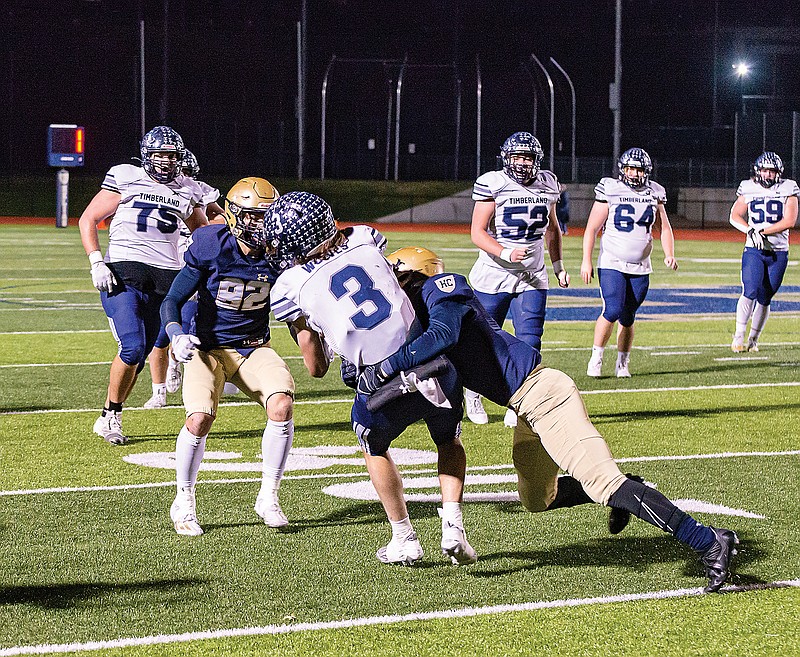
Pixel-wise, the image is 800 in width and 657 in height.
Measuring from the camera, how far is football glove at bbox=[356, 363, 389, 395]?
488cm

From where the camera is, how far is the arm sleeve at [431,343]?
4809 millimetres

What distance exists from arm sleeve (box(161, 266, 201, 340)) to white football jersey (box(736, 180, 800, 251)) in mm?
7766

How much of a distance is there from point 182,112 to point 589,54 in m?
15.9

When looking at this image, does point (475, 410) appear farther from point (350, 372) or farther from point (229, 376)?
point (350, 372)

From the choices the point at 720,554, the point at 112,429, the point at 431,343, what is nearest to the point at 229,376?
the point at 431,343

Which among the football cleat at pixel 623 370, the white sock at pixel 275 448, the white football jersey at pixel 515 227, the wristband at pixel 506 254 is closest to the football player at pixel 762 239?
the football cleat at pixel 623 370

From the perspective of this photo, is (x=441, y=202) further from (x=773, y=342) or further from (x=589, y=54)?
(x=773, y=342)

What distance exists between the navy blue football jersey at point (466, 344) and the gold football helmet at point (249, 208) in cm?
114

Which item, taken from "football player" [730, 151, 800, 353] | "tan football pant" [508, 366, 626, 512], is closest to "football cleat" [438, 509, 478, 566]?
"tan football pant" [508, 366, 626, 512]

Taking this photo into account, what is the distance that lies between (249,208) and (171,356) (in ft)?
9.08

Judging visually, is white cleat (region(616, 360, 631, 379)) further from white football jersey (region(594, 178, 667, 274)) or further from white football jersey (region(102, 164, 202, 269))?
white football jersey (region(102, 164, 202, 269))

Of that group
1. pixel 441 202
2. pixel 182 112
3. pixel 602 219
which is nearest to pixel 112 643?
pixel 602 219

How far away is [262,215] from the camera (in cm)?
607

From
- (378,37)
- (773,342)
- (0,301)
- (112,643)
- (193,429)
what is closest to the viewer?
(112,643)
